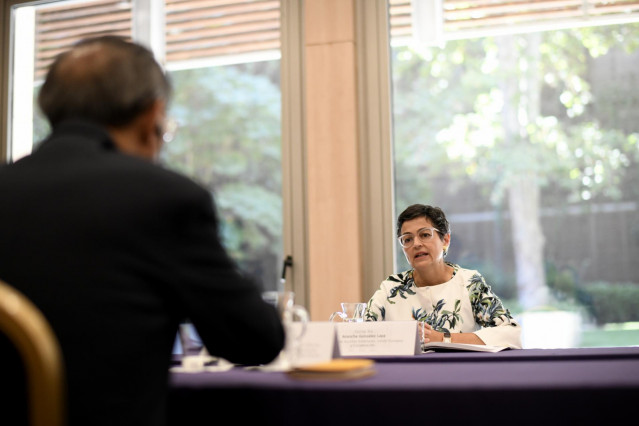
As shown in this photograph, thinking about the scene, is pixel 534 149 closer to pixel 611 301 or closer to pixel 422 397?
pixel 611 301

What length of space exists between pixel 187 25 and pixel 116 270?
4032 millimetres

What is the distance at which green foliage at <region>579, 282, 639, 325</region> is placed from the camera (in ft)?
13.1

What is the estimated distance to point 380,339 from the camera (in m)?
2.13

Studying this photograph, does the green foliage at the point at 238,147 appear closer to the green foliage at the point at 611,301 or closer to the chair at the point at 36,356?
the green foliage at the point at 611,301

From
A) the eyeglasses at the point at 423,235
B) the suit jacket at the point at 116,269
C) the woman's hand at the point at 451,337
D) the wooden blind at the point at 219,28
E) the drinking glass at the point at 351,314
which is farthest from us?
the wooden blind at the point at 219,28

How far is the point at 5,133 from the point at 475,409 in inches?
182

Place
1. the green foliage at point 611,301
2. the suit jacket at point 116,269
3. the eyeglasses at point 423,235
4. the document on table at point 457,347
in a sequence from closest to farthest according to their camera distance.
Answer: the suit jacket at point 116,269, the document on table at point 457,347, the eyeglasses at point 423,235, the green foliage at point 611,301

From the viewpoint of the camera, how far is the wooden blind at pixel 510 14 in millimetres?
4102

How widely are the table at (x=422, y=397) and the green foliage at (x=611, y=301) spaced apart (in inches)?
103

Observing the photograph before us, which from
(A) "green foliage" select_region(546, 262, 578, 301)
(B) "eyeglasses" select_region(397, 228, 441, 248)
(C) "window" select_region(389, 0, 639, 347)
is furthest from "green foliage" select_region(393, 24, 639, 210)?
(B) "eyeglasses" select_region(397, 228, 441, 248)

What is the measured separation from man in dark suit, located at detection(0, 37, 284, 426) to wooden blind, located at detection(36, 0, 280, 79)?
360 centimetres

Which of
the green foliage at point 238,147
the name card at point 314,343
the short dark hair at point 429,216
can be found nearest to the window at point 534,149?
the short dark hair at point 429,216

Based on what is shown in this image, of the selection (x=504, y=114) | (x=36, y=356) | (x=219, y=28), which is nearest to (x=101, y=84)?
(x=36, y=356)

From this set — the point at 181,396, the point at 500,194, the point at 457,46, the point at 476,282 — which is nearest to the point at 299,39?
the point at 457,46
